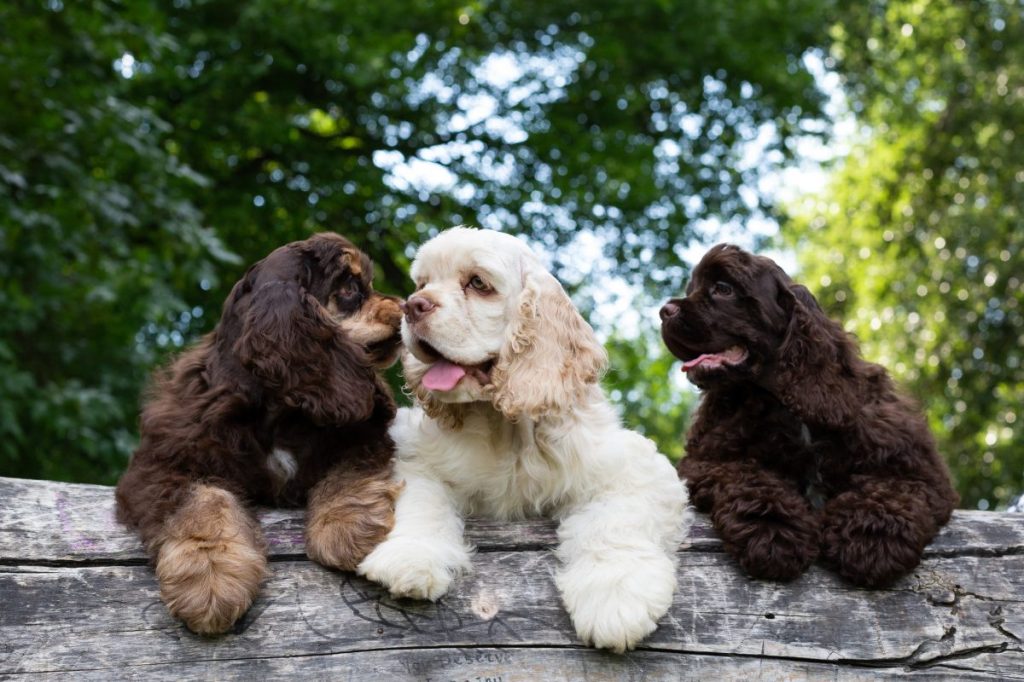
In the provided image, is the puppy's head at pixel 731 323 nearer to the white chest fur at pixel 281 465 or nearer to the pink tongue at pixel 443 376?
the pink tongue at pixel 443 376

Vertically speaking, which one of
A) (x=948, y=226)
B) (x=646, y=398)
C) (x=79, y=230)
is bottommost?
(x=646, y=398)

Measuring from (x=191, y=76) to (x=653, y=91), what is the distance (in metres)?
5.29

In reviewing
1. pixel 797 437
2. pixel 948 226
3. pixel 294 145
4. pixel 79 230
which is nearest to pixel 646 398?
pixel 948 226

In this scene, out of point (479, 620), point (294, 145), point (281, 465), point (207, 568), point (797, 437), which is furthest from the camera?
point (294, 145)

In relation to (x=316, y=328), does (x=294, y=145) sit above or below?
above

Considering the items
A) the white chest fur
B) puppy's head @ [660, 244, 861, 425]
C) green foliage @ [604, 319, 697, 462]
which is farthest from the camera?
green foliage @ [604, 319, 697, 462]

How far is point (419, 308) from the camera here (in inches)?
167

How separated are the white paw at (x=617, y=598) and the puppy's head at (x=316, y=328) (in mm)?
1084

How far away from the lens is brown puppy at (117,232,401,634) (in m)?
3.89

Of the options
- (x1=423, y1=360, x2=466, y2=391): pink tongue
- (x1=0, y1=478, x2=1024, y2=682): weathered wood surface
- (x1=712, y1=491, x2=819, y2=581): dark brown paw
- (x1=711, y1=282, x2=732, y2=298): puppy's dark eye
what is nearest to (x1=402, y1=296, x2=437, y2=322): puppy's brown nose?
(x1=423, y1=360, x2=466, y2=391): pink tongue

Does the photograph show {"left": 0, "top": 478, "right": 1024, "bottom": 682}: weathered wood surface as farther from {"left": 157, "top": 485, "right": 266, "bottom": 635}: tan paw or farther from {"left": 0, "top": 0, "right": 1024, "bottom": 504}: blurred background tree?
{"left": 0, "top": 0, "right": 1024, "bottom": 504}: blurred background tree

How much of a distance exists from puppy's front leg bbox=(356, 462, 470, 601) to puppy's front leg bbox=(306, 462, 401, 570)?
1.8 inches

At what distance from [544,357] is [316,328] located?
89cm

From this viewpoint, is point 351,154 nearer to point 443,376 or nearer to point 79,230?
point 79,230
